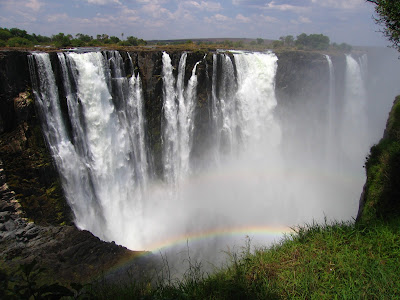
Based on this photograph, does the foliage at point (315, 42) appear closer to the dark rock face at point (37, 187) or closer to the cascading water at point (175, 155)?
the cascading water at point (175, 155)

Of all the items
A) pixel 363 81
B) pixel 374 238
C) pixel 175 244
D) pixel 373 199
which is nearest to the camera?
pixel 374 238

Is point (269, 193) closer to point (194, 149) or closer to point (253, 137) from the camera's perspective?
point (253, 137)

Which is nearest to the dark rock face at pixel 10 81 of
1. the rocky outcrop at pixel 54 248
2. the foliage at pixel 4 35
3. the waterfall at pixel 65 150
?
the waterfall at pixel 65 150

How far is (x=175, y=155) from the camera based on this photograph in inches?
680

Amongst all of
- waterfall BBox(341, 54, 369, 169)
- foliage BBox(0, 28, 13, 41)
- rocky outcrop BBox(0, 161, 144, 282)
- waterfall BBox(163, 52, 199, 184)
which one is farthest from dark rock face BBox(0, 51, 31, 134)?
waterfall BBox(341, 54, 369, 169)

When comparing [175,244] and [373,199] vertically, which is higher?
[373,199]

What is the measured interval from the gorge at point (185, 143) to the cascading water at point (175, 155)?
0.21ft

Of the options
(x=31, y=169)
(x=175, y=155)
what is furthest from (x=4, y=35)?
(x=175, y=155)

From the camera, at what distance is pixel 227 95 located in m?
18.7

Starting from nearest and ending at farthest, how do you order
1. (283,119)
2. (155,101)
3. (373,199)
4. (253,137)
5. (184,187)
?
(373,199) → (155,101) → (184,187) → (253,137) → (283,119)

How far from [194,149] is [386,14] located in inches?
493

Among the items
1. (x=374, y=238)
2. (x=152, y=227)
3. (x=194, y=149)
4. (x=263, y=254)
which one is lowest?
(x=152, y=227)

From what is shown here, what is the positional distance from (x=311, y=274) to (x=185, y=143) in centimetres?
1413

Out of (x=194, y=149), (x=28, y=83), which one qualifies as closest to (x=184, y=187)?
(x=194, y=149)
